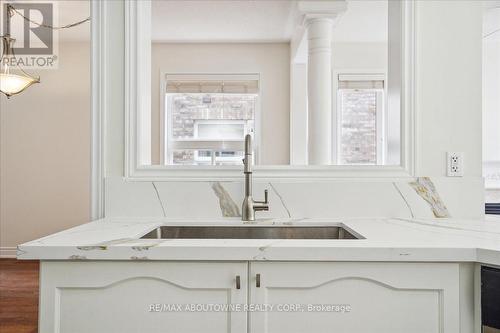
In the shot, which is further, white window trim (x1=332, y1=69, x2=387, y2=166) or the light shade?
white window trim (x1=332, y1=69, x2=387, y2=166)

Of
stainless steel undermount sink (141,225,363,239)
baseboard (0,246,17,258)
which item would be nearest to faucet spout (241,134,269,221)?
stainless steel undermount sink (141,225,363,239)

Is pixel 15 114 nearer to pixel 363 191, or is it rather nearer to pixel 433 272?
pixel 363 191

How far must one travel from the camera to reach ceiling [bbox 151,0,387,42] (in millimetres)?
3684

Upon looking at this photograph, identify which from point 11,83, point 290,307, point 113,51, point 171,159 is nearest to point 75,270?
point 290,307

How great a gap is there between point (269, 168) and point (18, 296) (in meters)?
2.97

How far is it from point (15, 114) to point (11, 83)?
89.1 inches

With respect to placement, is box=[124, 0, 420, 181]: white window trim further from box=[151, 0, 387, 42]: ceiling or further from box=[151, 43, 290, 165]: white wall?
box=[151, 43, 290, 165]: white wall

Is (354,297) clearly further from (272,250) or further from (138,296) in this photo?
(138,296)

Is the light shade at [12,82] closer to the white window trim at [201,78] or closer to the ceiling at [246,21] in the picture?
the ceiling at [246,21]

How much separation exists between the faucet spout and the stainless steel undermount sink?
0.05m

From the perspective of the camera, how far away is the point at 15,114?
4969 millimetres

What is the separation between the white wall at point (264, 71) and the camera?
4859 millimetres

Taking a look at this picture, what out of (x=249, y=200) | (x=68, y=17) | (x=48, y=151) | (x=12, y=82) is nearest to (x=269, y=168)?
(x=249, y=200)

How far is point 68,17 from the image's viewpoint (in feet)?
13.1
